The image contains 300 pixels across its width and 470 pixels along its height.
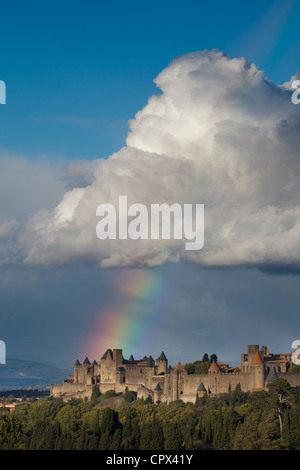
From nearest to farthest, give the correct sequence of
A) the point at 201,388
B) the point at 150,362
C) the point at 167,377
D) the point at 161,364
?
the point at 201,388 < the point at 167,377 < the point at 150,362 < the point at 161,364

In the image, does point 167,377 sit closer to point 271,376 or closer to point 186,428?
point 271,376

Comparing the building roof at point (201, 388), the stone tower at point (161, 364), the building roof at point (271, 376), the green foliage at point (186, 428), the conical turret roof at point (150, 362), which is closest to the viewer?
the green foliage at point (186, 428)

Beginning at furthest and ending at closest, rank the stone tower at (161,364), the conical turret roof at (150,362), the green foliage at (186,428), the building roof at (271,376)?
1. the stone tower at (161,364)
2. the conical turret roof at (150,362)
3. the building roof at (271,376)
4. the green foliage at (186,428)

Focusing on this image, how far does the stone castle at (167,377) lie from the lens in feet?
424

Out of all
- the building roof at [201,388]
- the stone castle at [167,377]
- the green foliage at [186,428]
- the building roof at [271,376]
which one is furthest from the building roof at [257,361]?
the building roof at [201,388]

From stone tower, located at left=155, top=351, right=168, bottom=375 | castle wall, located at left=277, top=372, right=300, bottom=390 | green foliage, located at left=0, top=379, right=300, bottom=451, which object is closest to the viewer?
green foliage, located at left=0, top=379, right=300, bottom=451

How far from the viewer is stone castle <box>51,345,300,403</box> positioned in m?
129

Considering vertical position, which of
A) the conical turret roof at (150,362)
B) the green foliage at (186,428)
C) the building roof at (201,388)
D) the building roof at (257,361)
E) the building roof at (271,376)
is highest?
the conical turret roof at (150,362)

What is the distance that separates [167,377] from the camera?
448 feet

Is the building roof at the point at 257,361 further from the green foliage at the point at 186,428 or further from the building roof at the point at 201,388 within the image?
the building roof at the point at 201,388

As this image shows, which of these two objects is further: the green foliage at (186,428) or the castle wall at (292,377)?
the castle wall at (292,377)

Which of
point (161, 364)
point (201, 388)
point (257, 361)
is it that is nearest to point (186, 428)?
point (201, 388)

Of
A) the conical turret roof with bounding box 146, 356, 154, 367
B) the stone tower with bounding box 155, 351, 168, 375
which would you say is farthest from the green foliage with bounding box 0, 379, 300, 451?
the stone tower with bounding box 155, 351, 168, 375

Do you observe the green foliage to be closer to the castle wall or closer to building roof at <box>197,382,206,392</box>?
building roof at <box>197,382,206,392</box>
